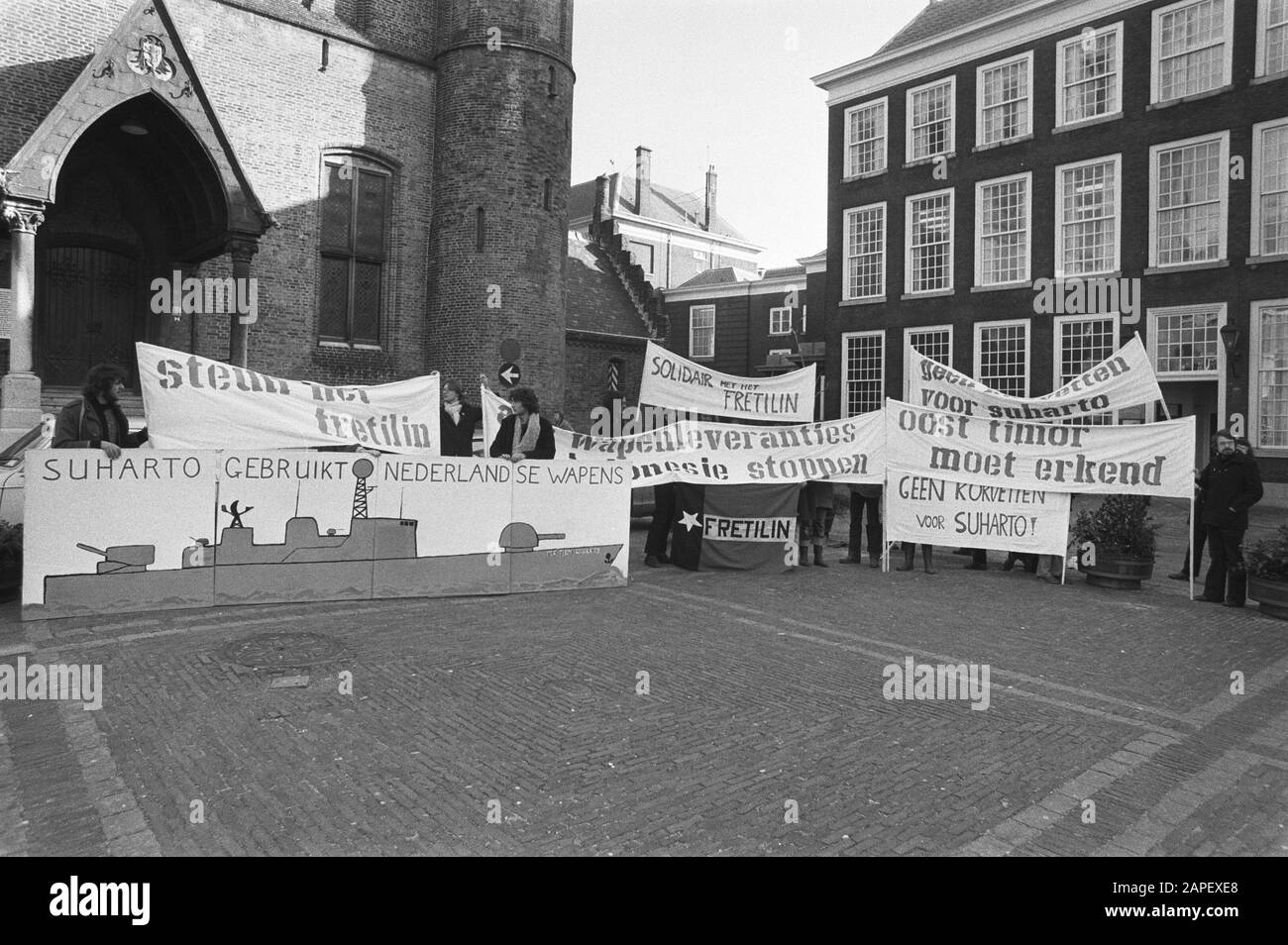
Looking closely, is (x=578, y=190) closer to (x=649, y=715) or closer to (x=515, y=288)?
(x=515, y=288)

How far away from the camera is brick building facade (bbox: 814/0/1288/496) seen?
72.8 feet

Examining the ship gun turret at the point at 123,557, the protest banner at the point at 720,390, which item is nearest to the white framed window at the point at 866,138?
the protest banner at the point at 720,390

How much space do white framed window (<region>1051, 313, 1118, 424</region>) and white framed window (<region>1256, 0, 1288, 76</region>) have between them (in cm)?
687

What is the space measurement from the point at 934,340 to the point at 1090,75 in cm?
867

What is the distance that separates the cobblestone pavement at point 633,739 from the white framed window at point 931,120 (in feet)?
77.8

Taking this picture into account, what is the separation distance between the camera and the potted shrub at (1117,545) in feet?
34.9

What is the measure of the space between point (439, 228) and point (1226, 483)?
17.4 metres

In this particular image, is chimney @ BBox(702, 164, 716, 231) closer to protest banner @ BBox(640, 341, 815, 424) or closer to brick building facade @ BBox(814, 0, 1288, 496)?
brick building facade @ BBox(814, 0, 1288, 496)

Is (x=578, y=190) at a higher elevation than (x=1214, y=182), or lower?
higher

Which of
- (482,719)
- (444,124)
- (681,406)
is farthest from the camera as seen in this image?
(444,124)

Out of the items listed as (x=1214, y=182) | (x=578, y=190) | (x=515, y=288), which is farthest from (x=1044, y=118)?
(x=578, y=190)

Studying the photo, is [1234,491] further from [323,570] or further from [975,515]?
[323,570]

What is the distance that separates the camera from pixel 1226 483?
9773mm

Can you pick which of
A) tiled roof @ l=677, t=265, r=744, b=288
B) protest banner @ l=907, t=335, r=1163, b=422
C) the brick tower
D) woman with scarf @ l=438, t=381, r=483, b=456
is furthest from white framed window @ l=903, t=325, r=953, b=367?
woman with scarf @ l=438, t=381, r=483, b=456
